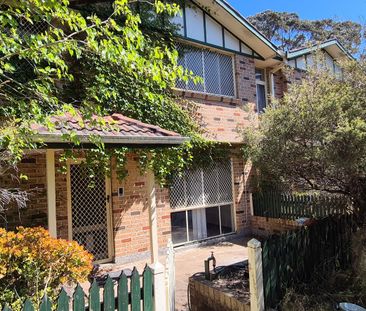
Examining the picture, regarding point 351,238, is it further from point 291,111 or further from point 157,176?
point 157,176

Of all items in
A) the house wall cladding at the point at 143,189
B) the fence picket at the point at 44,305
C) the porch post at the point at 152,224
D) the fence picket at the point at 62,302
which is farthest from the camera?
the house wall cladding at the point at 143,189

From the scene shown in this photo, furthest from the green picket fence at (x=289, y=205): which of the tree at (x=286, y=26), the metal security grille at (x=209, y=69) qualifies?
the tree at (x=286, y=26)

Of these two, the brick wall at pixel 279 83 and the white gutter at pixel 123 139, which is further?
the brick wall at pixel 279 83

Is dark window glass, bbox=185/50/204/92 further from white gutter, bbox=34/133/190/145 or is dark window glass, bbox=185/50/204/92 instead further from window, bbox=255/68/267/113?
white gutter, bbox=34/133/190/145

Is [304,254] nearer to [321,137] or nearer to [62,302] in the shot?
[321,137]

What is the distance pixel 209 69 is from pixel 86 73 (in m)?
4.43

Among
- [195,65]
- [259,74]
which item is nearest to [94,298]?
[195,65]

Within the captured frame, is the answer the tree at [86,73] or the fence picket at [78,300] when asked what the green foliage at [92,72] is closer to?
→ the tree at [86,73]

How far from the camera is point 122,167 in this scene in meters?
7.62

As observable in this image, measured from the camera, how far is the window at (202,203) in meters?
9.66

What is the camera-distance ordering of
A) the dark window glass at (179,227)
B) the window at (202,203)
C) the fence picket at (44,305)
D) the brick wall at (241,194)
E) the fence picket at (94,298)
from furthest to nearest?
the brick wall at (241,194) → the window at (202,203) → the dark window glass at (179,227) → the fence picket at (94,298) → the fence picket at (44,305)

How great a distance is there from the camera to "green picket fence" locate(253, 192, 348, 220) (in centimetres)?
822

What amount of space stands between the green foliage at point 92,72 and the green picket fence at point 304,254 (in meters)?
2.61

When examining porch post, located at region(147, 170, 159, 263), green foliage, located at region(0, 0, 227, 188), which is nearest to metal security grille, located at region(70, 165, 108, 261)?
green foliage, located at region(0, 0, 227, 188)
